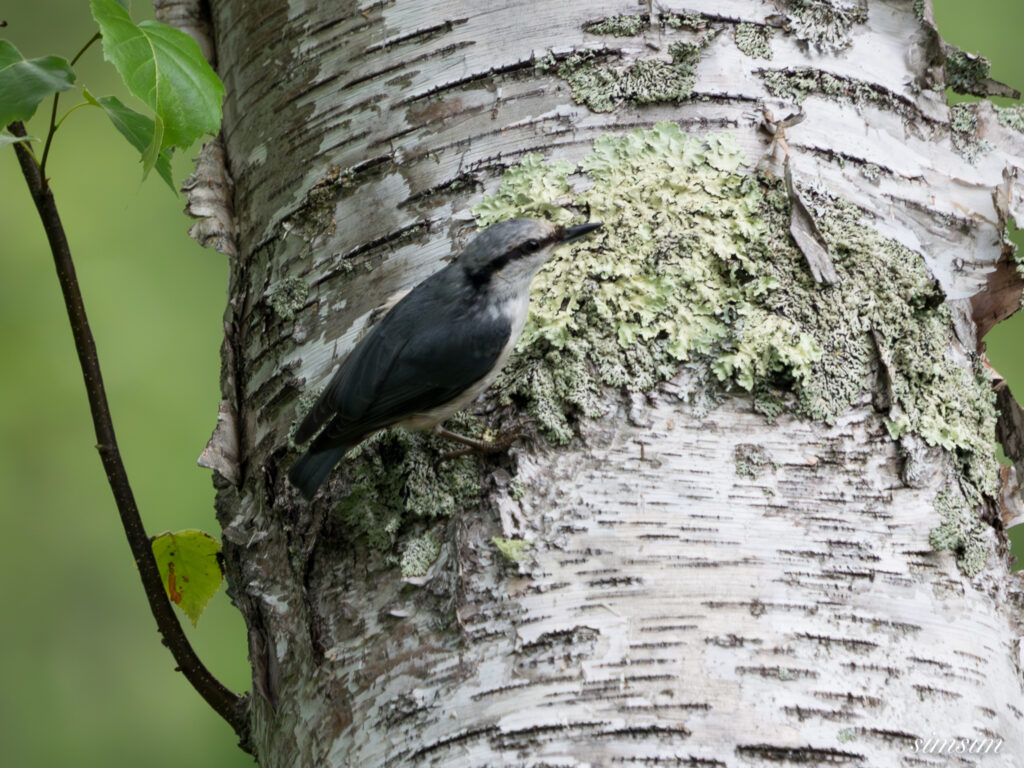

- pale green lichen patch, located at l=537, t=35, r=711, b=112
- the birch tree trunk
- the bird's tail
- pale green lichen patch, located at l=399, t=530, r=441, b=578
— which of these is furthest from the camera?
pale green lichen patch, located at l=537, t=35, r=711, b=112

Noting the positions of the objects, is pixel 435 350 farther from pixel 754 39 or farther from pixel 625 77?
pixel 754 39

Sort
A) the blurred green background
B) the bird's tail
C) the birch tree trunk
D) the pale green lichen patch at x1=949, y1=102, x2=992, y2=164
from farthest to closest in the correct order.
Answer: the blurred green background < the pale green lichen patch at x1=949, y1=102, x2=992, y2=164 < the bird's tail < the birch tree trunk

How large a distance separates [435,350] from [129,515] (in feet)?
2.00

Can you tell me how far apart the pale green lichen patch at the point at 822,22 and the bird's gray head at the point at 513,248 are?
0.51 m

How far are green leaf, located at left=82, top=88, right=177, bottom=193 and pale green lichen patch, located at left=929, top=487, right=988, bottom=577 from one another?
1.21m

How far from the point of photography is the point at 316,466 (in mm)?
1500

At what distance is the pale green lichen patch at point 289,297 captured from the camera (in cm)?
168

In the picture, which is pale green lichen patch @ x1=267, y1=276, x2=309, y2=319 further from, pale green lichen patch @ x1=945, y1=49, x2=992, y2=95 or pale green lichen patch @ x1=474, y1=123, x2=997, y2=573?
pale green lichen patch @ x1=945, y1=49, x2=992, y2=95

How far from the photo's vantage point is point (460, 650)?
1304mm

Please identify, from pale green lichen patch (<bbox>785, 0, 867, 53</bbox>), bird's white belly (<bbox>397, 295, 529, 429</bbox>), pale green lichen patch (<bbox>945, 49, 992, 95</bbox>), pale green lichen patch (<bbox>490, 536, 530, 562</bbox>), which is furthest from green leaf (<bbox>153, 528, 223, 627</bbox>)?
pale green lichen patch (<bbox>945, 49, 992, 95</bbox>)

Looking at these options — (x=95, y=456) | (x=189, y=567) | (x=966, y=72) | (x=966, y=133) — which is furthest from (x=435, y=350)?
(x=95, y=456)

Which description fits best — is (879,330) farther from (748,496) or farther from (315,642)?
(315,642)

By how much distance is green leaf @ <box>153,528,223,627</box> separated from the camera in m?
1.84

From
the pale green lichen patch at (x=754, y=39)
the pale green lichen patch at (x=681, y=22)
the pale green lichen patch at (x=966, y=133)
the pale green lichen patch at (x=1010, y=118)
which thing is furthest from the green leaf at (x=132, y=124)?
the pale green lichen patch at (x=1010, y=118)
